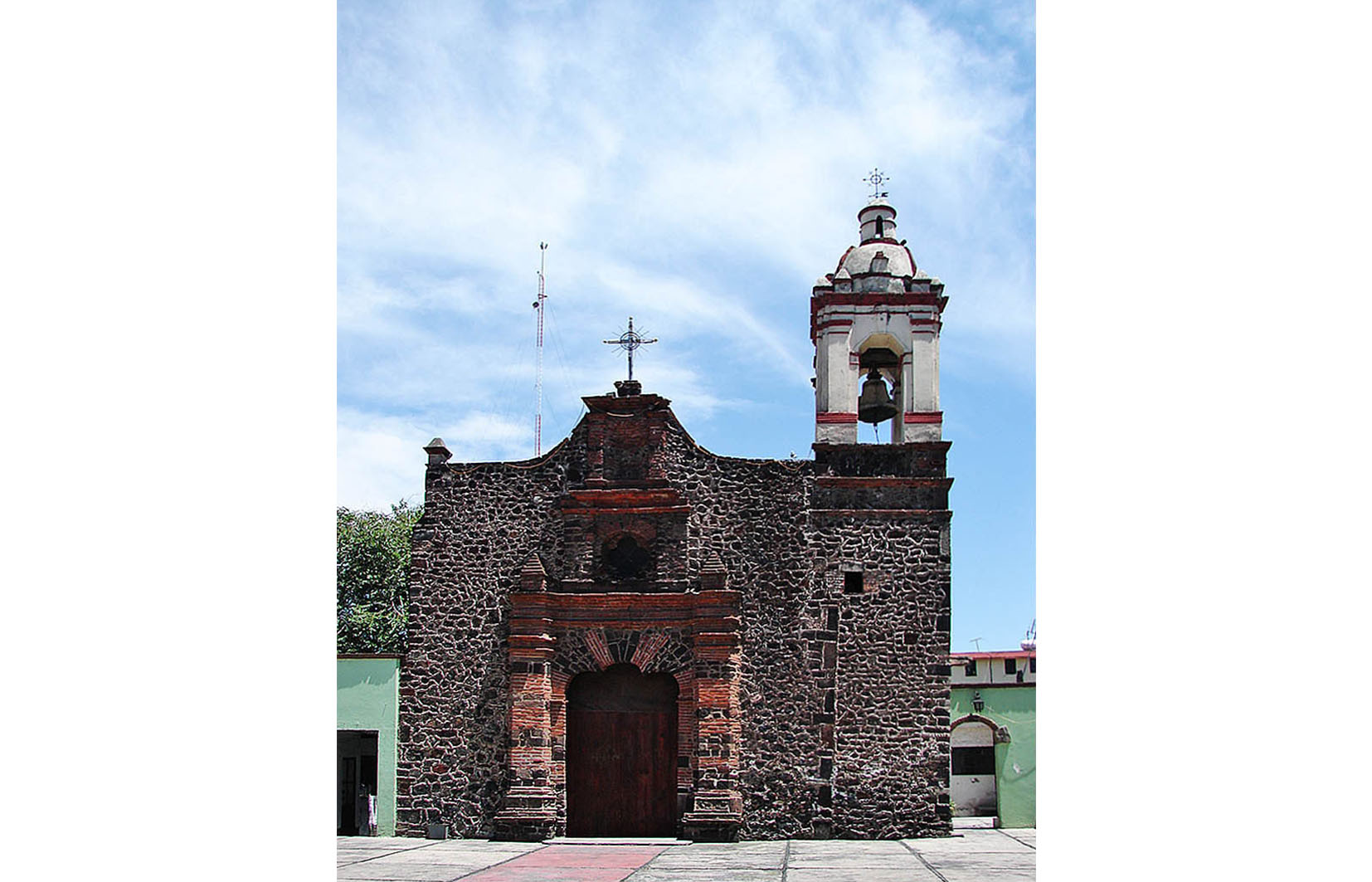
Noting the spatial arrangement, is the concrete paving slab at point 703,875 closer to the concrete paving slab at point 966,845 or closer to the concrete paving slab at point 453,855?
the concrete paving slab at point 453,855

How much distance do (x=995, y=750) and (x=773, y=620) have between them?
24.2 ft

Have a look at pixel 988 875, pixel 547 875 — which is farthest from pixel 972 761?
pixel 547 875

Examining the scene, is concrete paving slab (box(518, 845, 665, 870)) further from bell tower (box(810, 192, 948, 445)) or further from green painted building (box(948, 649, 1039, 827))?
bell tower (box(810, 192, 948, 445))

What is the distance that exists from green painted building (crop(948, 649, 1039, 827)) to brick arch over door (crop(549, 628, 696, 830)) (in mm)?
3215

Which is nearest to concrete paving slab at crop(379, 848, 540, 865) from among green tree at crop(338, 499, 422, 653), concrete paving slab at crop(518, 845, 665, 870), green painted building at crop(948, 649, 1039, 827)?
concrete paving slab at crop(518, 845, 665, 870)

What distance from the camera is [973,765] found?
23641 millimetres

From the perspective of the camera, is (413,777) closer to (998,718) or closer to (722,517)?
(722,517)

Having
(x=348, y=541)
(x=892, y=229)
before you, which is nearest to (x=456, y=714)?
(x=892, y=229)

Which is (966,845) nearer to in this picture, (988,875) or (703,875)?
(988,875)

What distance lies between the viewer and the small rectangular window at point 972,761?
23.5m

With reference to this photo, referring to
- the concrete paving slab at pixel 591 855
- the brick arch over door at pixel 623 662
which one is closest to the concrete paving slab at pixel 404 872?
the concrete paving slab at pixel 591 855

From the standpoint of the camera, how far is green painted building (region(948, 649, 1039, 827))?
1725 centimetres
